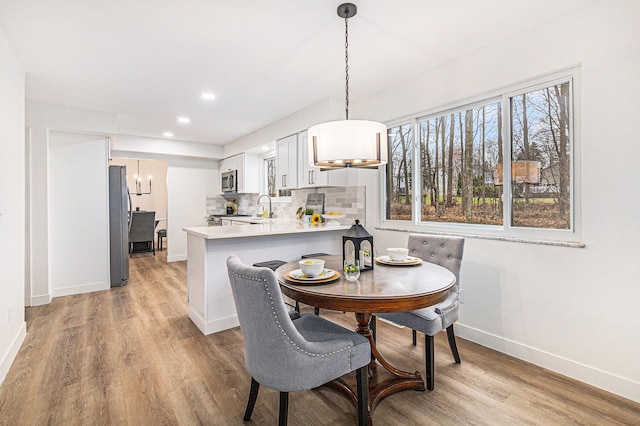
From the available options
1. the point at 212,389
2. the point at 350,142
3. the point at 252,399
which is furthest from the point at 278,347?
the point at 350,142

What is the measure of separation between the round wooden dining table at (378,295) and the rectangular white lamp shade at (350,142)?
0.73 meters

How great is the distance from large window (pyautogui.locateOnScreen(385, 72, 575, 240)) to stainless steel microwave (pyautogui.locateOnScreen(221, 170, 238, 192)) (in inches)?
144

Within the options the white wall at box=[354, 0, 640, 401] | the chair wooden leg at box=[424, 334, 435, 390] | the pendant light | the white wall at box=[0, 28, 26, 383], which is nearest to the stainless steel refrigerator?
the white wall at box=[0, 28, 26, 383]

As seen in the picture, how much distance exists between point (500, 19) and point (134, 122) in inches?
195

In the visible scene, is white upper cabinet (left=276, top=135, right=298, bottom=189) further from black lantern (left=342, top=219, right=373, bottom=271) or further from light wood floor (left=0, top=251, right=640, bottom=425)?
black lantern (left=342, top=219, right=373, bottom=271)

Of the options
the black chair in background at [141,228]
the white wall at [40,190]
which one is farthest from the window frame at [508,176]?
the black chair in background at [141,228]

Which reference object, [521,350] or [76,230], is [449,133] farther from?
[76,230]

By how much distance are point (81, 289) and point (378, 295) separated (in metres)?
4.58

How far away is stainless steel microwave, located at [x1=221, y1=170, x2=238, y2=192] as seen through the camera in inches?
250

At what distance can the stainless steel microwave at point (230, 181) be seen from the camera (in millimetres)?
6354

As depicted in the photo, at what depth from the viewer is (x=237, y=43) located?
256cm

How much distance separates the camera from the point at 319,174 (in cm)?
397

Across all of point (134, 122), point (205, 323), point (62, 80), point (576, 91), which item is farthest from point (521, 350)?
point (134, 122)

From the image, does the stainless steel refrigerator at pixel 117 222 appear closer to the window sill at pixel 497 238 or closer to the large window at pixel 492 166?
the window sill at pixel 497 238
